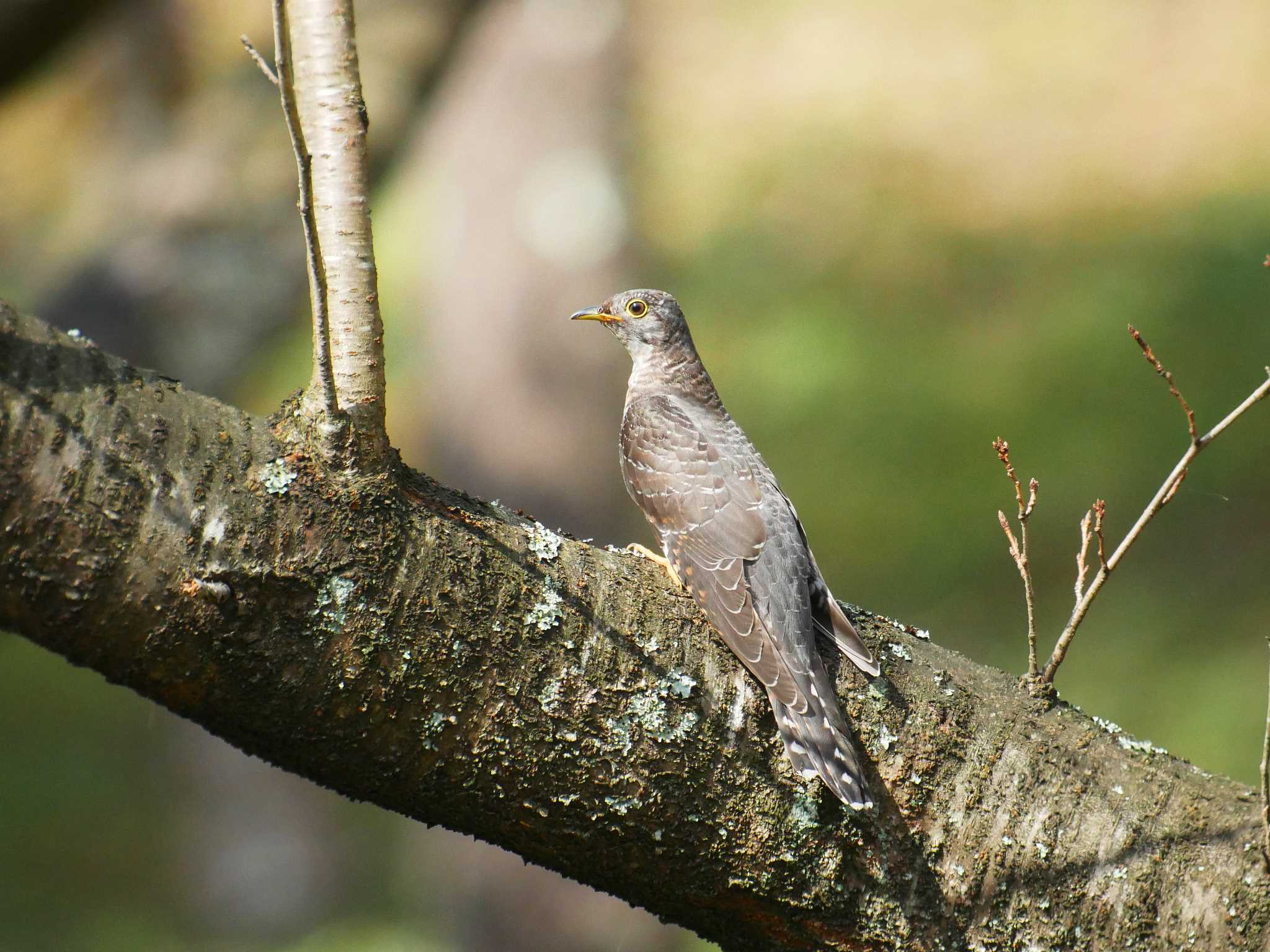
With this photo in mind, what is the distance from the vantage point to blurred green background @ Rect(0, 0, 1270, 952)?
5.80m

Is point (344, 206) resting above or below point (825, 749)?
above

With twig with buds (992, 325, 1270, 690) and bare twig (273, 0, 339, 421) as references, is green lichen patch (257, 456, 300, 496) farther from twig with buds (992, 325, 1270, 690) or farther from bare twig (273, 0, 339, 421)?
twig with buds (992, 325, 1270, 690)

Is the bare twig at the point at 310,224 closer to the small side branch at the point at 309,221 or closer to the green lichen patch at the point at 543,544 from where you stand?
the small side branch at the point at 309,221

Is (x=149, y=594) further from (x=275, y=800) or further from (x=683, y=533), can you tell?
(x=275, y=800)

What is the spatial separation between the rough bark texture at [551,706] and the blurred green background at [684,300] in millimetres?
2757

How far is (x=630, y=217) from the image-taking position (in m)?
6.46

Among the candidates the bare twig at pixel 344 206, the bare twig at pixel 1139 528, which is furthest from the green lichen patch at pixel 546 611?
the bare twig at pixel 1139 528

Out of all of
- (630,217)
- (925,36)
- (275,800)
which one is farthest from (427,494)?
(925,36)

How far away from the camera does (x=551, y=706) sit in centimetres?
201

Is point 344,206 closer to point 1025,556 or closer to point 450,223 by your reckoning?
point 1025,556

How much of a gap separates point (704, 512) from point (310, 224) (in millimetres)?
2095

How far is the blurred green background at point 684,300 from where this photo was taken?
580 centimetres

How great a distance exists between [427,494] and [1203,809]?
1860mm

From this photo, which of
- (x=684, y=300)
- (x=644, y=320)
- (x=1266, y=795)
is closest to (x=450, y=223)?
(x=644, y=320)
